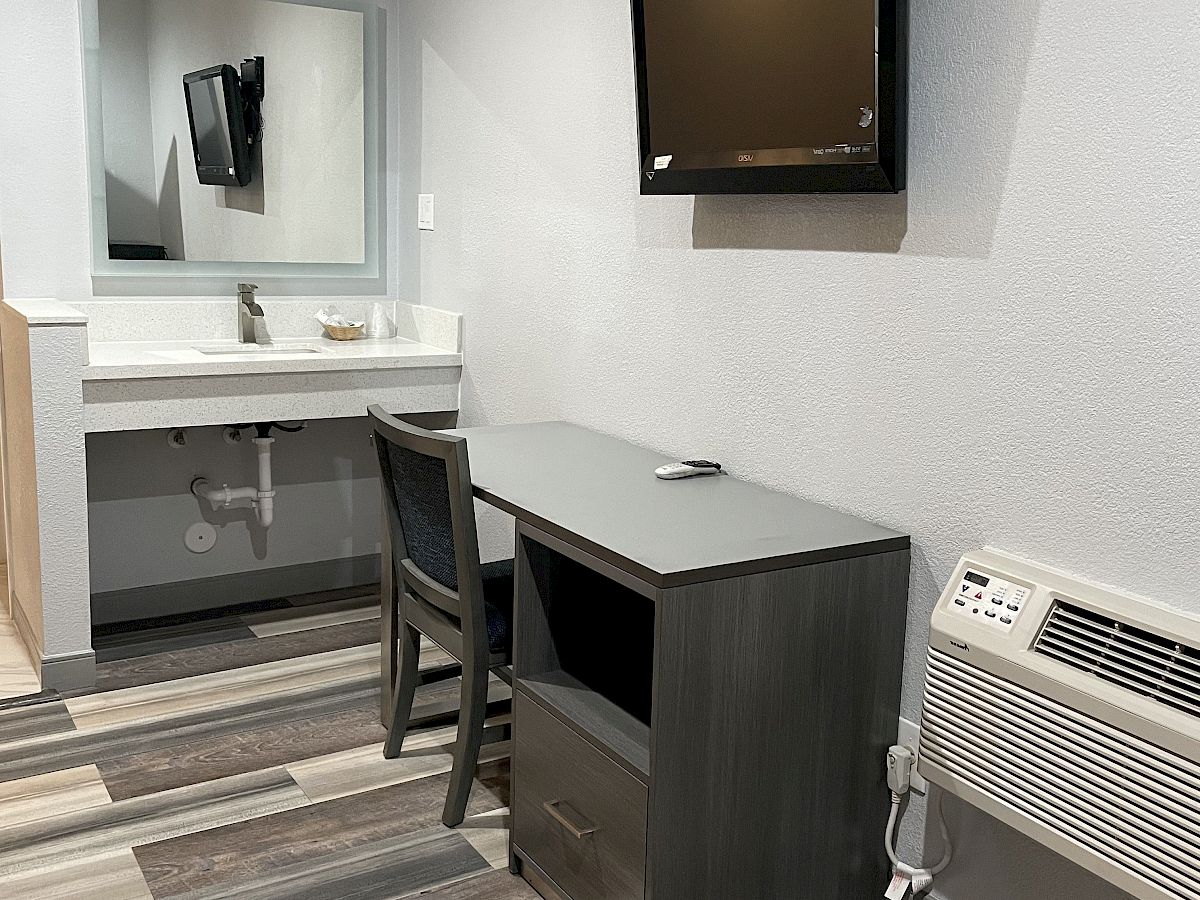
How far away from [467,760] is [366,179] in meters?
2.12

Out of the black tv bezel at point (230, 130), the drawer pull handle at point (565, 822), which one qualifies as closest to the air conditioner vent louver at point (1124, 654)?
the drawer pull handle at point (565, 822)

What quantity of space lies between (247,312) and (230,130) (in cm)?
55

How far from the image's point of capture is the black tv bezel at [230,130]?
343cm

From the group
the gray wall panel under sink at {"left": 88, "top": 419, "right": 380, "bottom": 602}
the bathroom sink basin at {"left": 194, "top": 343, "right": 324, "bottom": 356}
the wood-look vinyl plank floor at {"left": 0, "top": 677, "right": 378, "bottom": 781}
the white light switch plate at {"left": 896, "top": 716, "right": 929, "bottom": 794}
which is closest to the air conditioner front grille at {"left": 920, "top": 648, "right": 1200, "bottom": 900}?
the white light switch plate at {"left": 896, "top": 716, "right": 929, "bottom": 794}

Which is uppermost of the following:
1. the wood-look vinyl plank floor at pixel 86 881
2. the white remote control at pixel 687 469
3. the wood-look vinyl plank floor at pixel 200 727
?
the white remote control at pixel 687 469

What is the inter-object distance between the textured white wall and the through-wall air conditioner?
0.08m

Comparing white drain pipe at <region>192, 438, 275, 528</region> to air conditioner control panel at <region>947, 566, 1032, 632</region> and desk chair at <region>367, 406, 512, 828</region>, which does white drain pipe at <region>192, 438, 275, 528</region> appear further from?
air conditioner control panel at <region>947, 566, 1032, 632</region>

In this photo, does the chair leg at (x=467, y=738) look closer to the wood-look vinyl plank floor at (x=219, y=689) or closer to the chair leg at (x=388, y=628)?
the chair leg at (x=388, y=628)

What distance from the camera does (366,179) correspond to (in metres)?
3.76

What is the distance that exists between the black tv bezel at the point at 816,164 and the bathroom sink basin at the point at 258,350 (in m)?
1.43

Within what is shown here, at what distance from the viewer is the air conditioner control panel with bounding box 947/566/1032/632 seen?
1.70 metres

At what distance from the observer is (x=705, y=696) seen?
1.79 metres

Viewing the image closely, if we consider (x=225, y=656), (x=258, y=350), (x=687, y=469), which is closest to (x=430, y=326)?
(x=258, y=350)

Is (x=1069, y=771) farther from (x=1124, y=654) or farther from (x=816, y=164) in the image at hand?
(x=816, y=164)
